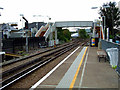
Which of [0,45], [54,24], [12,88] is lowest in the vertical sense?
[12,88]

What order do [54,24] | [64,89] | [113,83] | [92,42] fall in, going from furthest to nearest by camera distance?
[54,24], [92,42], [113,83], [64,89]

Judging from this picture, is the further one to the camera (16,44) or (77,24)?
(77,24)

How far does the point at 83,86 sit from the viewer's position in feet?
22.1

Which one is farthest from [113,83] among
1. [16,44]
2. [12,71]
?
[16,44]

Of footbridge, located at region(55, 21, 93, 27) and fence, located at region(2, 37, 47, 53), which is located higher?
footbridge, located at region(55, 21, 93, 27)

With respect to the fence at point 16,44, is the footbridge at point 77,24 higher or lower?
higher

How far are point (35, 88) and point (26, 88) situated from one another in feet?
2.39

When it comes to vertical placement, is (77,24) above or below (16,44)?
above

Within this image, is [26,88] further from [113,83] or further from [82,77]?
[113,83]

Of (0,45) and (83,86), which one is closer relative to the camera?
(83,86)

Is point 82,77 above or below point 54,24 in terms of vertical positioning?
below

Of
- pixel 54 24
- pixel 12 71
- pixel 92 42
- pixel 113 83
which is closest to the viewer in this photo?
pixel 113 83

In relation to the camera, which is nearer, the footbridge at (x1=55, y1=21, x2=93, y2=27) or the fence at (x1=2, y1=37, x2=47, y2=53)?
the fence at (x1=2, y1=37, x2=47, y2=53)

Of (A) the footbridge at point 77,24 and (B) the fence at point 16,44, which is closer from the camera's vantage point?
(B) the fence at point 16,44
